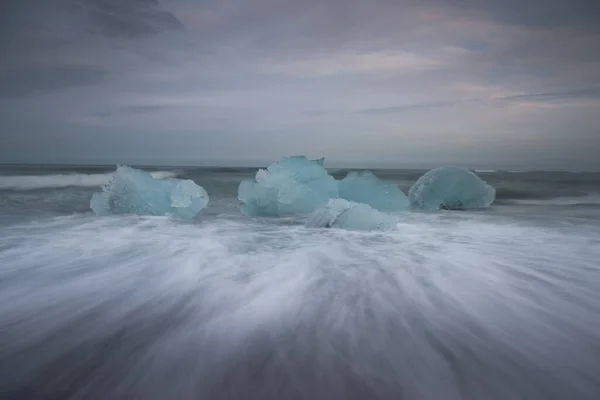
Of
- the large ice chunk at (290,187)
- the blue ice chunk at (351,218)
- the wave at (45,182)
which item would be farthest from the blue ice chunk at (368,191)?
the wave at (45,182)

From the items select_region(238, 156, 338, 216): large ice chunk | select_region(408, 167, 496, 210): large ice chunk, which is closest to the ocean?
select_region(238, 156, 338, 216): large ice chunk

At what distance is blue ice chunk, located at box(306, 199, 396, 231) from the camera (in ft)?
14.1

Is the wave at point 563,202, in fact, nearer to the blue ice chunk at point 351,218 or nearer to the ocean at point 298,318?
the ocean at point 298,318

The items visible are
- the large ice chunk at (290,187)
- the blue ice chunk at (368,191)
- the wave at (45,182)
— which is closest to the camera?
the large ice chunk at (290,187)

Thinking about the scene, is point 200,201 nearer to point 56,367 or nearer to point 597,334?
point 56,367

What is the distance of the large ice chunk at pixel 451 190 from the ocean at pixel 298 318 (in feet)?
8.34

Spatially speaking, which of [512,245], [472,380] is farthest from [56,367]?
[512,245]

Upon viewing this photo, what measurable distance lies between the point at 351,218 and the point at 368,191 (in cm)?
122

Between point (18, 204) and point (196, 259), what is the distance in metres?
5.71

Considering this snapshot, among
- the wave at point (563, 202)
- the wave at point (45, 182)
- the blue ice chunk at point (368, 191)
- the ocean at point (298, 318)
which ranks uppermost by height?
the blue ice chunk at point (368, 191)

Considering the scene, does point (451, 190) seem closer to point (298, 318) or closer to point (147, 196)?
point (147, 196)

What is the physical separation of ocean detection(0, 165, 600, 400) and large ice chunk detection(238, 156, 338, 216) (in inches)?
55.8

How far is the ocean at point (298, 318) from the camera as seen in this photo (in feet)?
4.01

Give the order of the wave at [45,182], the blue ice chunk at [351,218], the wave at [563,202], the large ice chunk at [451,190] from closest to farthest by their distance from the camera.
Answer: the blue ice chunk at [351,218], the large ice chunk at [451,190], the wave at [563,202], the wave at [45,182]
